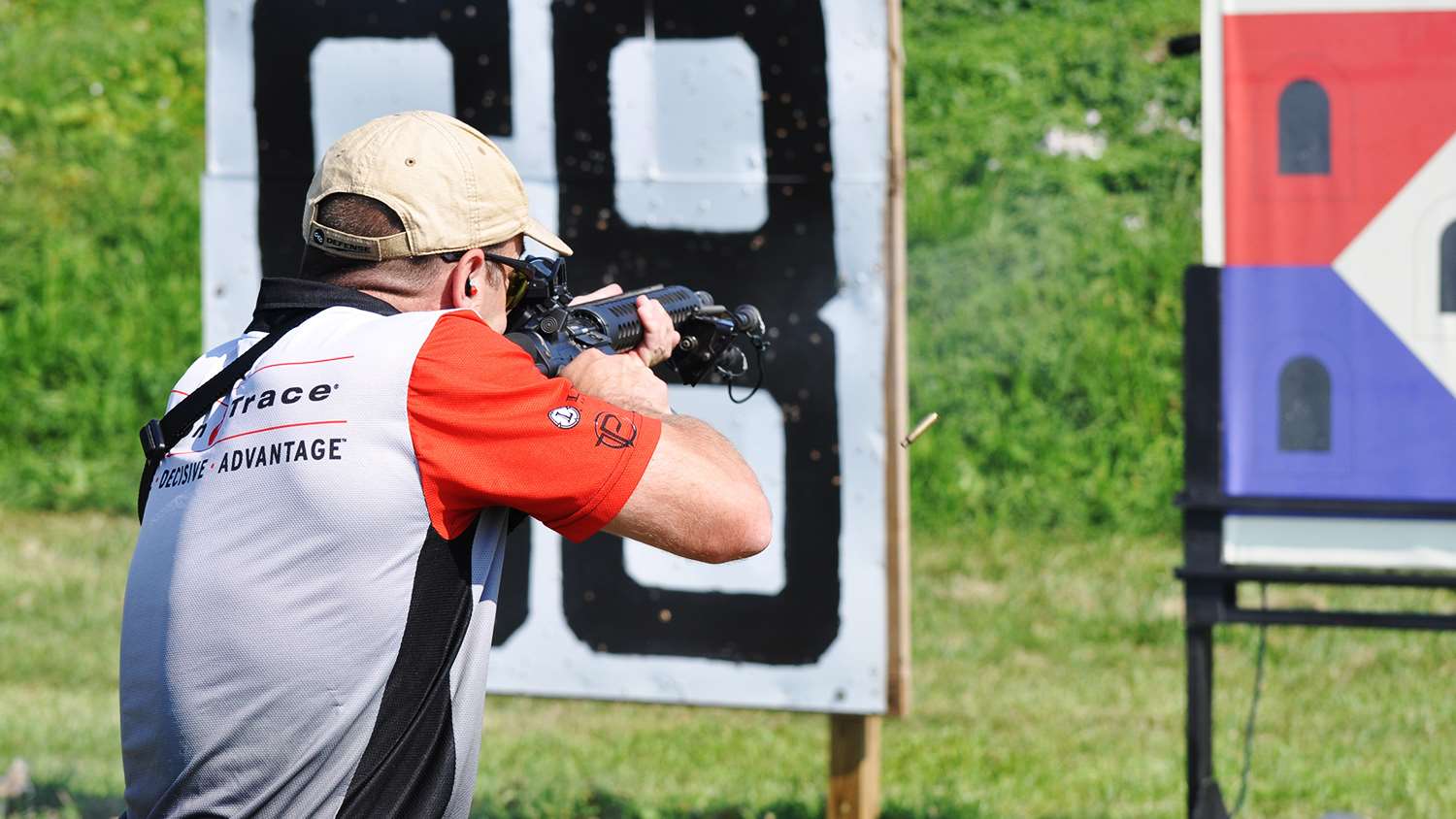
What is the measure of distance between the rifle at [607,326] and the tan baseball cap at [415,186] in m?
0.17

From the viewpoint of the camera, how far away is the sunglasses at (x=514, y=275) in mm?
2381

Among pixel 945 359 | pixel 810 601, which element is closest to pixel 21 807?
pixel 810 601

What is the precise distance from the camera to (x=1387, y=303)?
13.4 feet

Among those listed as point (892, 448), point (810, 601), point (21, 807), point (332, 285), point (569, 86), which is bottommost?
point (21, 807)

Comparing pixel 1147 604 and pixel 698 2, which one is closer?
pixel 698 2

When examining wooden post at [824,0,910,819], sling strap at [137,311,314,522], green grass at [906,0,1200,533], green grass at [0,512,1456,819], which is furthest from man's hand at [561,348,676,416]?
green grass at [906,0,1200,533]

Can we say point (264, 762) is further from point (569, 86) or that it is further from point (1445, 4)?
point (1445, 4)

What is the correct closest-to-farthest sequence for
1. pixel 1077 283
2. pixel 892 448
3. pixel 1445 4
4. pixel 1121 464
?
pixel 1445 4 → pixel 892 448 → pixel 1121 464 → pixel 1077 283

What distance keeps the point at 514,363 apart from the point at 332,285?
1.05ft

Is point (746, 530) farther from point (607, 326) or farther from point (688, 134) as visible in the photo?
point (688, 134)

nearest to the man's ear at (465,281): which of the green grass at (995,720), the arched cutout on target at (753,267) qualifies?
the arched cutout on target at (753,267)

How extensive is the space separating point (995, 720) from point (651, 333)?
3.64 metres

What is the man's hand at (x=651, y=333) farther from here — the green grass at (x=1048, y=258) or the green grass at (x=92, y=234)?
the green grass at (x=92, y=234)

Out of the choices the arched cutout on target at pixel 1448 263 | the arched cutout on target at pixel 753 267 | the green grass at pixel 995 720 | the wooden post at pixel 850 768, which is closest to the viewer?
the arched cutout on target at pixel 1448 263
